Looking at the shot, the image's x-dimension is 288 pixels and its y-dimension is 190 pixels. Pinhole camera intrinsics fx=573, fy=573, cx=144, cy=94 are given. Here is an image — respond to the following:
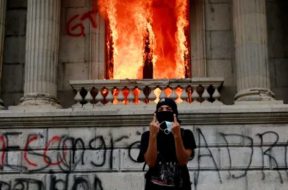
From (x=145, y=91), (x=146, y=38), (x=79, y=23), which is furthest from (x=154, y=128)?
(x=146, y=38)

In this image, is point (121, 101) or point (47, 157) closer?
point (47, 157)

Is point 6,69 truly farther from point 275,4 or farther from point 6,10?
point 275,4

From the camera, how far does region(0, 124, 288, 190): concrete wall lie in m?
13.5

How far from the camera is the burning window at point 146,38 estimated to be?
18.1m

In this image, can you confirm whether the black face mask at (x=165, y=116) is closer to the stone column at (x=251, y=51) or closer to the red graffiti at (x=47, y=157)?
the red graffiti at (x=47, y=157)

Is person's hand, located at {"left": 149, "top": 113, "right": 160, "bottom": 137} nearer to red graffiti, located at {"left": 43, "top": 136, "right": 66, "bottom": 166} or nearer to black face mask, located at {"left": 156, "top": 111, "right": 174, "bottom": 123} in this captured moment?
black face mask, located at {"left": 156, "top": 111, "right": 174, "bottom": 123}

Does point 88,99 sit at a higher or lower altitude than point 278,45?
lower

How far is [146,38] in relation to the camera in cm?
1856

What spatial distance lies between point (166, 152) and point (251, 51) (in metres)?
9.25

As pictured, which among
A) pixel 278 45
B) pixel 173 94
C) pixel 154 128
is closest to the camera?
pixel 154 128

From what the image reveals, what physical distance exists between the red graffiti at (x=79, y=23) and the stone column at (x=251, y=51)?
4.72 metres

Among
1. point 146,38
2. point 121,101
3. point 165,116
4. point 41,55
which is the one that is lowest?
point 165,116

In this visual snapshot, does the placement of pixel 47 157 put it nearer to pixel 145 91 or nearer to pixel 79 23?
pixel 145 91

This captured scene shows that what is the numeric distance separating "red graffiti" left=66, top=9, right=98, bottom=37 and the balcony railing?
2245 millimetres
